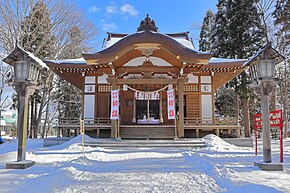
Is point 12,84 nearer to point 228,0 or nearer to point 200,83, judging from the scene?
point 200,83

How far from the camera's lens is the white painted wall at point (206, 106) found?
13087 mm

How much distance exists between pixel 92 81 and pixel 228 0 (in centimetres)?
1279

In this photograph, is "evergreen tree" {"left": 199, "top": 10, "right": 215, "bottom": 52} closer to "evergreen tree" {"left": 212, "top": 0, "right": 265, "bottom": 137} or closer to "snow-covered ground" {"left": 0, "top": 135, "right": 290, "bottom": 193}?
"evergreen tree" {"left": 212, "top": 0, "right": 265, "bottom": 137}

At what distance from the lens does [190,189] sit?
13.0 feet

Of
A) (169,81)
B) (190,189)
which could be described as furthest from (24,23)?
(190,189)

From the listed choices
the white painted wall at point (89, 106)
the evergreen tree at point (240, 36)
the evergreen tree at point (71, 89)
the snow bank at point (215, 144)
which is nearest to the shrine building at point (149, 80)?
the white painted wall at point (89, 106)

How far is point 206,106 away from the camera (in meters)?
13.2

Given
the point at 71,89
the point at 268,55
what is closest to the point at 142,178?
the point at 268,55

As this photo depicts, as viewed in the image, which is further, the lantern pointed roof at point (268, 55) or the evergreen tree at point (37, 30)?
the evergreen tree at point (37, 30)

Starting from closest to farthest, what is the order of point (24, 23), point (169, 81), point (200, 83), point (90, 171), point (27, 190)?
point (27, 190), point (90, 171), point (169, 81), point (200, 83), point (24, 23)

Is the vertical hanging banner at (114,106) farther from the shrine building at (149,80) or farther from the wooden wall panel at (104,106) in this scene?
the wooden wall panel at (104,106)

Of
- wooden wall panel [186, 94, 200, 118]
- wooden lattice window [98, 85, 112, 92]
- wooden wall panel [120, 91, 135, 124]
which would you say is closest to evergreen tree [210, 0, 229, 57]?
wooden wall panel [186, 94, 200, 118]

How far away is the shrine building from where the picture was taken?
1078 cm

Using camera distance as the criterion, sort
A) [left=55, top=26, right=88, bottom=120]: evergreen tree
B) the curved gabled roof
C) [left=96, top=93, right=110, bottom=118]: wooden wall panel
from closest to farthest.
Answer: the curved gabled roof < [left=96, top=93, right=110, bottom=118]: wooden wall panel < [left=55, top=26, right=88, bottom=120]: evergreen tree
